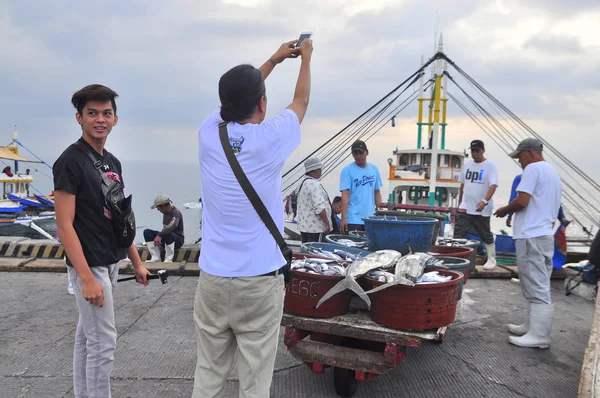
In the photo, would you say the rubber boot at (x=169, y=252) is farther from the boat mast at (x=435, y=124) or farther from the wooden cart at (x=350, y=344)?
the boat mast at (x=435, y=124)

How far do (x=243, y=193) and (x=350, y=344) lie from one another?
6.91 feet

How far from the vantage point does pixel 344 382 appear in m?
Answer: 3.69

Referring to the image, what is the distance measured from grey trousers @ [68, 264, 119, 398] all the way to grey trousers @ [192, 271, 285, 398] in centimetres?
68

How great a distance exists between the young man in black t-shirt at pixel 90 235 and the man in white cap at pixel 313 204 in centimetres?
382

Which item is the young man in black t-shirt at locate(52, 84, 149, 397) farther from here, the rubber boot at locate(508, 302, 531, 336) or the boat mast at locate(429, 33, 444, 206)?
the boat mast at locate(429, 33, 444, 206)

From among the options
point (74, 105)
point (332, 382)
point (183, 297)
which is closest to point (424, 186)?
point (183, 297)

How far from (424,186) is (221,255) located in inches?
707

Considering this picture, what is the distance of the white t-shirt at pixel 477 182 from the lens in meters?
7.96

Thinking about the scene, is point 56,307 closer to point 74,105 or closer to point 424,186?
point 74,105

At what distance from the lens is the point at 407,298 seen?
340cm

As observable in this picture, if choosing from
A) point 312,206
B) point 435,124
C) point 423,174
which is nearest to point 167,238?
point 312,206

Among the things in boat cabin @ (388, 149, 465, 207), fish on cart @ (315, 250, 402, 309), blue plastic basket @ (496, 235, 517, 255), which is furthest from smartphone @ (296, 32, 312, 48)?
boat cabin @ (388, 149, 465, 207)

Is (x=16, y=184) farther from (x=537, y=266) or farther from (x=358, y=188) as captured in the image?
(x=537, y=266)

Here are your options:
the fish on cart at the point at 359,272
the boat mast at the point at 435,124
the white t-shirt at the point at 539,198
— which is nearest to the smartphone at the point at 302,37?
the fish on cart at the point at 359,272
